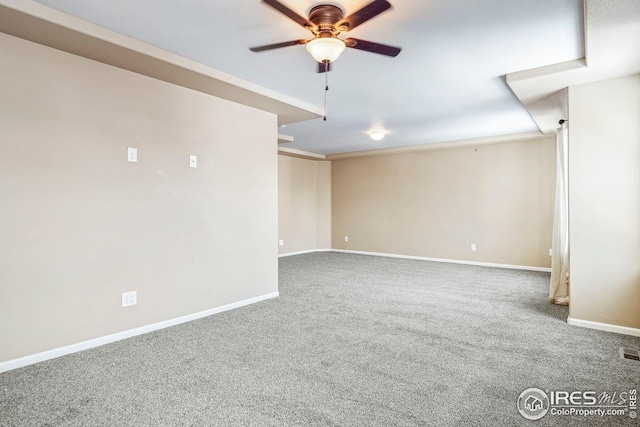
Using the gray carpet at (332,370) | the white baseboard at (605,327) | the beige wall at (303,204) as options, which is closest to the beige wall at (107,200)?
the gray carpet at (332,370)

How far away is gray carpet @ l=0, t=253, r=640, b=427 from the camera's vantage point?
188cm

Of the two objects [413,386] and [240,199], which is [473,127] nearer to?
[240,199]

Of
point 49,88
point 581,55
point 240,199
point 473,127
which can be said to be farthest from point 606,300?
point 49,88

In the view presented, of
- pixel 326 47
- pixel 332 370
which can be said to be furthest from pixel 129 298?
pixel 326 47

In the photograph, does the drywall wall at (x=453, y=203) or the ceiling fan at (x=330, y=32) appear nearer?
the ceiling fan at (x=330, y=32)

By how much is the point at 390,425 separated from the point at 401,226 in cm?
605

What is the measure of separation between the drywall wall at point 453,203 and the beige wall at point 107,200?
441 centimetres

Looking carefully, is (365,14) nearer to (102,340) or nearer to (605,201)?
(605,201)

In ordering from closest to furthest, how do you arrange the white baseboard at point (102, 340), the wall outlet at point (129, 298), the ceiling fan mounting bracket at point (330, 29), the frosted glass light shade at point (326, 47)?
the ceiling fan mounting bracket at point (330, 29) < the frosted glass light shade at point (326, 47) < the white baseboard at point (102, 340) < the wall outlet at point (129, 298)

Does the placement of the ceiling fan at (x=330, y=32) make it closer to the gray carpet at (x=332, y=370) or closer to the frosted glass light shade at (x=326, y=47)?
the frosted glass light shade at (x=326, y=47)

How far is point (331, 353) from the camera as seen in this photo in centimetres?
266

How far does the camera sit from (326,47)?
2.29m

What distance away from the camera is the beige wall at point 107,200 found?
2.46 m

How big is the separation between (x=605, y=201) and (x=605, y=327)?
3.78ft
